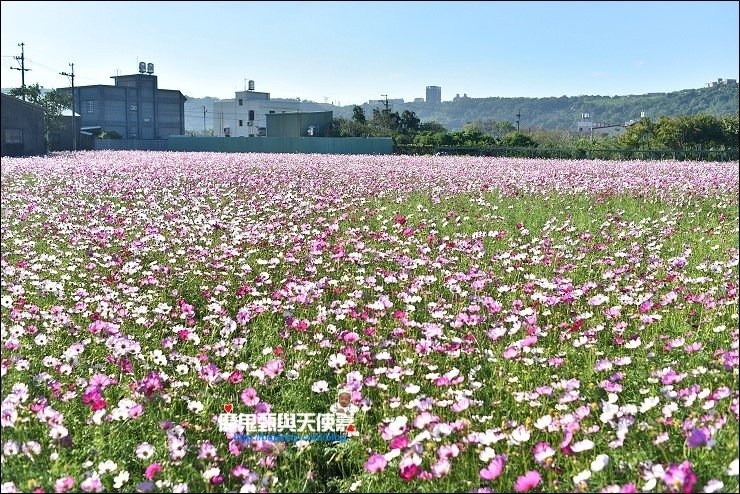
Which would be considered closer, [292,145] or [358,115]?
[292,145]

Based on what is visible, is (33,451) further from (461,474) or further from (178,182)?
(178,182)

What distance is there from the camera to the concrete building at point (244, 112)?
100062 millimetres

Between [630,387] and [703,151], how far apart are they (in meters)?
26.6

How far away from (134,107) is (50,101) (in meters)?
42.1

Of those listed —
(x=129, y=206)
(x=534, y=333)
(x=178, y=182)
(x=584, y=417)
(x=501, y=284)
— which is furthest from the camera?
(x=178, y=182)

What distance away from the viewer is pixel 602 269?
6.12 meters

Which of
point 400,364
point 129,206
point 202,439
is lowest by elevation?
point 202,439

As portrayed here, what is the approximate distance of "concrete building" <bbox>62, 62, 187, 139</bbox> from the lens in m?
85.5

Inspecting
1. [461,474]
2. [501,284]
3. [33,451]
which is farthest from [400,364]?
[501,284]

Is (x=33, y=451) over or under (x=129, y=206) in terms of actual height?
under

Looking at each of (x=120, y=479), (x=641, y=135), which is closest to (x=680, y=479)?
(x=120, y=479)

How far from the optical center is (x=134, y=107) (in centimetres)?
8800

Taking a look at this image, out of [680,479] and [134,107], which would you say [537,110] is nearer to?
[134,107]

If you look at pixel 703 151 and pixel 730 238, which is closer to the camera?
pixel 730 238
